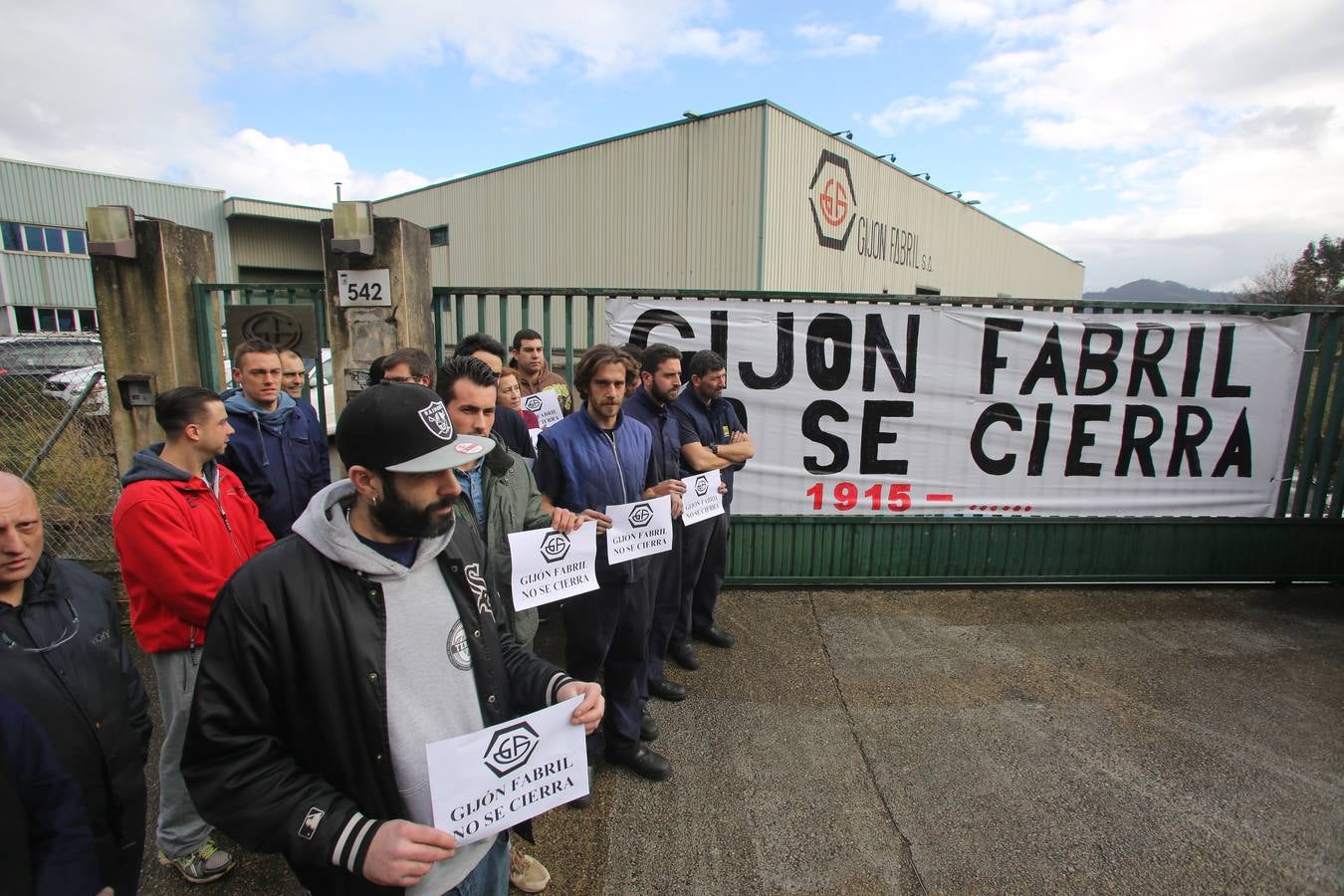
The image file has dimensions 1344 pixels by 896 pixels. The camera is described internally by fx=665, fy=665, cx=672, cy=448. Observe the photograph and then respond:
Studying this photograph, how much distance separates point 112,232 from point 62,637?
3960 mm

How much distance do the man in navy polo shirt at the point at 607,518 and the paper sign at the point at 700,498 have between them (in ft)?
1.57

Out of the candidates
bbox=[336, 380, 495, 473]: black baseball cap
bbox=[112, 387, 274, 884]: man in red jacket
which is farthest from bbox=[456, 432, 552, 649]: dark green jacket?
bbox=[336, 380, 495, 473]: black baseball cap

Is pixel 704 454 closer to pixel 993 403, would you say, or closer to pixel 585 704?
pixel 585 704

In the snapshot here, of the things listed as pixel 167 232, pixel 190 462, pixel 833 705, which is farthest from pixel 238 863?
pixel 167 232

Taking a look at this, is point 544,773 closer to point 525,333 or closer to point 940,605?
point 525,333

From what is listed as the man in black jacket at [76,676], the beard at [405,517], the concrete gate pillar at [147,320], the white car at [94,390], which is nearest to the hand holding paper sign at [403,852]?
the beard at [405,517]

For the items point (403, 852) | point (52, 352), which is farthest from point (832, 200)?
point (403, 852)

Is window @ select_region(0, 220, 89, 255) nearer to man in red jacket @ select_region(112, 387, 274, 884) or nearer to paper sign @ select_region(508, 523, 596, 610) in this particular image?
man in red jacket @ select_region(112, 387, 274, 884)

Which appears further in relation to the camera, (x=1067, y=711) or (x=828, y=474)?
(x=828, y=474)

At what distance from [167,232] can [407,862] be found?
4.93 meters

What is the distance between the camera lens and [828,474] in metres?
5.18

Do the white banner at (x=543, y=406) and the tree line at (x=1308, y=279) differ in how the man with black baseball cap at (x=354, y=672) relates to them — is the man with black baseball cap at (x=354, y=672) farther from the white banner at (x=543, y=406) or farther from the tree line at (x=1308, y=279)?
the tree line at (x=1308, y=279)

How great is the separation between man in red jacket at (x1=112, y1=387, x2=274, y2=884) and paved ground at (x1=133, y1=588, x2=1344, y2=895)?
333mm

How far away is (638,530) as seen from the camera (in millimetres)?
3098
